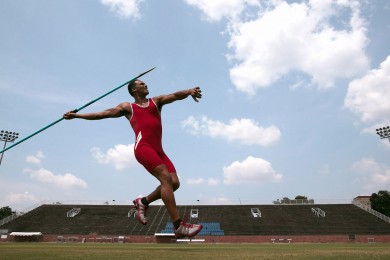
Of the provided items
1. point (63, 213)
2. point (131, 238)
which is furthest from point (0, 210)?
point (131, 238)

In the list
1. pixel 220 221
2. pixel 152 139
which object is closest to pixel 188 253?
pixel 152 139

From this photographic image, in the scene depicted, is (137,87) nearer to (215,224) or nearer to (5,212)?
(215,224)

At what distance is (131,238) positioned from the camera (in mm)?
49656

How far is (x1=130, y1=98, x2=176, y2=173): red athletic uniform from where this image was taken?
219 inches

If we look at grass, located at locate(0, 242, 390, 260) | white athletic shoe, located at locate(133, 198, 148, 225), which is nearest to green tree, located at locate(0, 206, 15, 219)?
grass, located at locate(0, 242, 390, 260)

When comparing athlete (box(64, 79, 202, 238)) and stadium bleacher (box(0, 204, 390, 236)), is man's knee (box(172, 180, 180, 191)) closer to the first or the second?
athlete (box(64, 79, 202, 238))

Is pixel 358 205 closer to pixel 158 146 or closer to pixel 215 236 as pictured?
pixel 215 236

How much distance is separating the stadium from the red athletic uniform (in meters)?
42.6

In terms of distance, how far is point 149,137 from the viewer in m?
5.78

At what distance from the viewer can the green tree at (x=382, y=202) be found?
292 feet

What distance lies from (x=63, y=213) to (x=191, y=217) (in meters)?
23.4

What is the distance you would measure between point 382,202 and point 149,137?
9957cm

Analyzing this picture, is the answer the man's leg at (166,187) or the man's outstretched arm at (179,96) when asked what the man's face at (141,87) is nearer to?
the man's outstretched arm at (179,96)

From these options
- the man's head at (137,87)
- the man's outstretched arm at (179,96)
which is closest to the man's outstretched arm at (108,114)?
the man's head at (137,87)
